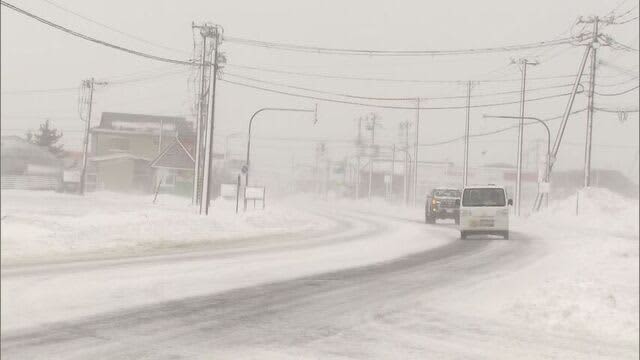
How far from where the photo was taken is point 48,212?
4.75 meters

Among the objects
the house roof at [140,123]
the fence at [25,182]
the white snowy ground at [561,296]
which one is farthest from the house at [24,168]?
the white snowy ground at [561,296]

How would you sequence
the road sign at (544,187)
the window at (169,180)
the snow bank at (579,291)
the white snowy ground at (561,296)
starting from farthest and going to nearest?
the snow bank at (579,291) < the white snowy ground at (561,296) < the window at (169,180) < the road sign at (544,187)

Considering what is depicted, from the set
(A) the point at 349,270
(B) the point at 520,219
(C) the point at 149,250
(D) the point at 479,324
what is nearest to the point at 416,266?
(A) the point at 349,270

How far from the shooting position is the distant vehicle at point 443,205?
541cm

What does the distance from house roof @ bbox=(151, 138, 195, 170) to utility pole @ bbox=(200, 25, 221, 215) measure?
245 millimetres

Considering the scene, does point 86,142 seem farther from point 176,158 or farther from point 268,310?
point 268,310

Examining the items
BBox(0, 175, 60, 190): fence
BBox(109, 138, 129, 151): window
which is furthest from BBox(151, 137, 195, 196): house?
BBox(0, 175, 60, 190): fence

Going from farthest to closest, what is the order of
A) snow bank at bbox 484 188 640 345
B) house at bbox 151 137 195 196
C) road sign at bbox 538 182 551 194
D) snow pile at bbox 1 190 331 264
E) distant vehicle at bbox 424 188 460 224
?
snow bank at bbox 484 188 640 345, distant vehicle at bbox 424 188 460 224, house at bbox 151 137 195 196, road sign at bbox 538 182 551 194, snow pile at bbox 1 190 331 264

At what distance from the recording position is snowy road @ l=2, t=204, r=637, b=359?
12.2 m

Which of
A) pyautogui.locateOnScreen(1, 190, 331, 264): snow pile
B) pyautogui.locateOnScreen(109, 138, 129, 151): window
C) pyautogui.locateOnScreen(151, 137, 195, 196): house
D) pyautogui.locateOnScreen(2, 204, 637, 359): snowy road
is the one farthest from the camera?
pyautogui.locateOnScreen(2, 204, 637, 359): snowy road

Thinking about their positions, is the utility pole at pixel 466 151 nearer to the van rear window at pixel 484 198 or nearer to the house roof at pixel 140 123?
the van rear window at pixel 484 198

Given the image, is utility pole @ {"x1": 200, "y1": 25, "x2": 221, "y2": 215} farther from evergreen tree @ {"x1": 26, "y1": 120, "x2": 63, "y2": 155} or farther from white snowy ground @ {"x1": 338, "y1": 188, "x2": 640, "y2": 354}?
white snowy ground @ {"x1": 338, "y1": 188, "x2": 640, "y2": 354}

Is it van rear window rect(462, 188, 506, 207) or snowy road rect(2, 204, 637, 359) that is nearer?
van rear window rect(462, 188, 506, 207)

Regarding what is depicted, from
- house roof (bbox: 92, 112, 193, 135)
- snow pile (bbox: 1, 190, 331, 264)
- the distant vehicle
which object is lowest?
snow pile (bbox: 1, 190, 331, 264)
